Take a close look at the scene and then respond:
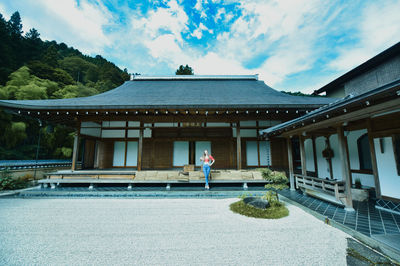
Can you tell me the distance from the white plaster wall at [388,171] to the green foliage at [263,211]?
2.43 meters

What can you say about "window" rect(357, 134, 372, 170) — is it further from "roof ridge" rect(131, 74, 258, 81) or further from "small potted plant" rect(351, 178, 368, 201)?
"roof ridge" rect(131, 74, 258, 81)

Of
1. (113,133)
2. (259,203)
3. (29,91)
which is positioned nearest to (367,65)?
(259,203)

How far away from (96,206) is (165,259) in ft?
11.4

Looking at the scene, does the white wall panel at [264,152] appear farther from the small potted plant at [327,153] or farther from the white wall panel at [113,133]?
the white wall panel at [113,133]

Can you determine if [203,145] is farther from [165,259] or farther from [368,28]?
[368,28]

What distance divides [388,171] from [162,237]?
5.43 m

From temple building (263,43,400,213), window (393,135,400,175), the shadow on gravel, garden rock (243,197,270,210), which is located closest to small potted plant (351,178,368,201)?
temple building (263,43,400,213)

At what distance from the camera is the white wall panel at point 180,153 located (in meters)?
8.58

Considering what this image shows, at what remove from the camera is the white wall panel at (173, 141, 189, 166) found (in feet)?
28.1

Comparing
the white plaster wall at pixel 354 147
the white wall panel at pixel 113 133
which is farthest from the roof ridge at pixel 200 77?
the white plaster wall at pixel 354 147

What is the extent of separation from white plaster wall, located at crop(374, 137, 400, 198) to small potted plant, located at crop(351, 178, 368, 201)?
0.62 m

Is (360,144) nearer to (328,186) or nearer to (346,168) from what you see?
(346,168)

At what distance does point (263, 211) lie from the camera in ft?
12.8

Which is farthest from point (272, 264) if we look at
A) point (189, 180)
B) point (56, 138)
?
point (56, 138)
